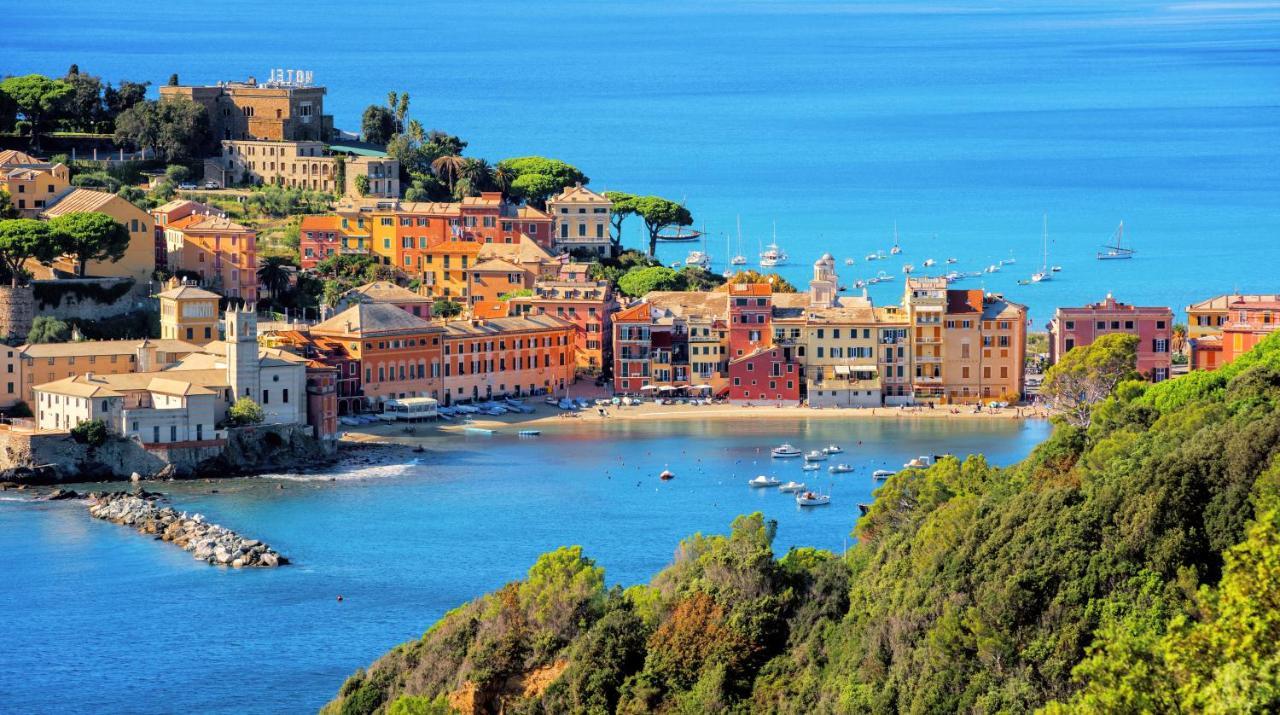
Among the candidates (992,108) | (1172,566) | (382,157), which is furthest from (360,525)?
(992,108)

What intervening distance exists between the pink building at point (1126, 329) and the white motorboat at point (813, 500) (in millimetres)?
10526

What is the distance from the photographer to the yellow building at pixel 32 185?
5706 centimetres

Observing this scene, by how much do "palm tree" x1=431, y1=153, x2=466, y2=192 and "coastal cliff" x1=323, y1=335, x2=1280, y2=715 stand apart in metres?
37.2

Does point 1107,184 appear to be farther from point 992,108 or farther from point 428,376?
point 428,376

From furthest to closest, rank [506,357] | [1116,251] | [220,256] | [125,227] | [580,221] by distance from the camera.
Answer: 1. [1116,251]
2. [580,221]
3. [220,256]
4. [125,227]
5. [506,357]

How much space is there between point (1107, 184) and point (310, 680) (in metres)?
75.7

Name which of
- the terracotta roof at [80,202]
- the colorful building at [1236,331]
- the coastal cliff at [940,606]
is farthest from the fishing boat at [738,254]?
the coastal cliff at [940,606]

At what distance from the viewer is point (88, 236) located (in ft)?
175

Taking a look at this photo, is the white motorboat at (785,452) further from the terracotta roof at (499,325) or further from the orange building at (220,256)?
the orange building at (220,256)

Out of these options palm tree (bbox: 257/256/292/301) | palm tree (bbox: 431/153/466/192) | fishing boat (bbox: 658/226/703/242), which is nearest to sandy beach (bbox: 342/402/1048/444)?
palm tree (bbox: 257/256/292/301)

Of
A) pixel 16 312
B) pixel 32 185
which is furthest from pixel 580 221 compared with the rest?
pixel 16 312

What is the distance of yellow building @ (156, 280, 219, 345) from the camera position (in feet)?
167

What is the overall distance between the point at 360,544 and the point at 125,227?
56.0 feet

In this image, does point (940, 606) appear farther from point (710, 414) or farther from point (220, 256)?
point (220, 256)
